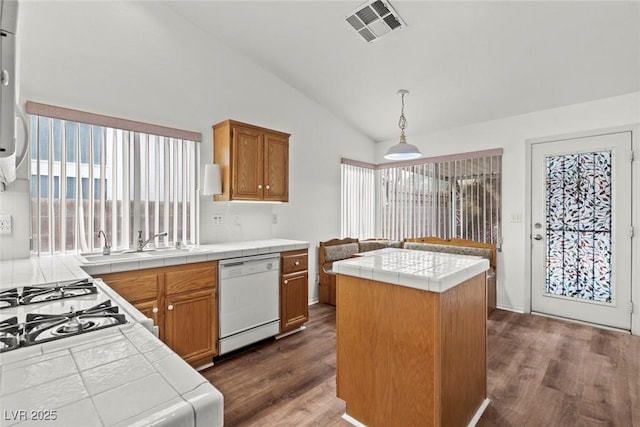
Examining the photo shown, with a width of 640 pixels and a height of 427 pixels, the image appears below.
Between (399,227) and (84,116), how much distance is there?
161 inches

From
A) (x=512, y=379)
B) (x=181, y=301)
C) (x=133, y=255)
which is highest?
(x=133, y=255)

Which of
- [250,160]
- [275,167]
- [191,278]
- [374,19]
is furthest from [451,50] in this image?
[191,278]

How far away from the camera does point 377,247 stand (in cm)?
457

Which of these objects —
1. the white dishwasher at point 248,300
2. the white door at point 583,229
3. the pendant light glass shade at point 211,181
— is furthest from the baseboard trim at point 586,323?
the pendant light glass shade at point 211,181

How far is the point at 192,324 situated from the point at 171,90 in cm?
212

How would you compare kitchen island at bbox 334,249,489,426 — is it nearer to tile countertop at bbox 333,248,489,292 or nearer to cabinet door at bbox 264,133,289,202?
tile countertop at bbox 333,248,489,292

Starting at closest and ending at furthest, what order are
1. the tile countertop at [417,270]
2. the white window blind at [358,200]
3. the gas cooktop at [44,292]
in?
the gas cooktop at [44,292] < the tile countertop at [417,270] < the white window blind at [358,200]

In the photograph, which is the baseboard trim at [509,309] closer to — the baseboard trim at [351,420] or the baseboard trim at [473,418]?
the baseboard trim at [473,418]

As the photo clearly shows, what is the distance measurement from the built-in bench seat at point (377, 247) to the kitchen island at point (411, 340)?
2.00 metres

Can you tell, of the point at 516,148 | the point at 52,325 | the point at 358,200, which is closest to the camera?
the point at 52,325

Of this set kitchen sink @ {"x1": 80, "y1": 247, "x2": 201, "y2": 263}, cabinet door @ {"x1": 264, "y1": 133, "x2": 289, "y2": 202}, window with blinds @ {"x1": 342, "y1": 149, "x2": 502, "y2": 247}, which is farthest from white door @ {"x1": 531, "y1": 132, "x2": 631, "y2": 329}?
kitchen sink @ {"x1": 80, "y1": 247, "x2": 201, "y2": 263}

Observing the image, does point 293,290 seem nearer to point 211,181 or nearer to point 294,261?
point 294,261

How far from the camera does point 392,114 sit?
13.7 feet

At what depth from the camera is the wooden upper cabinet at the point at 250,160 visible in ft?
9.75
